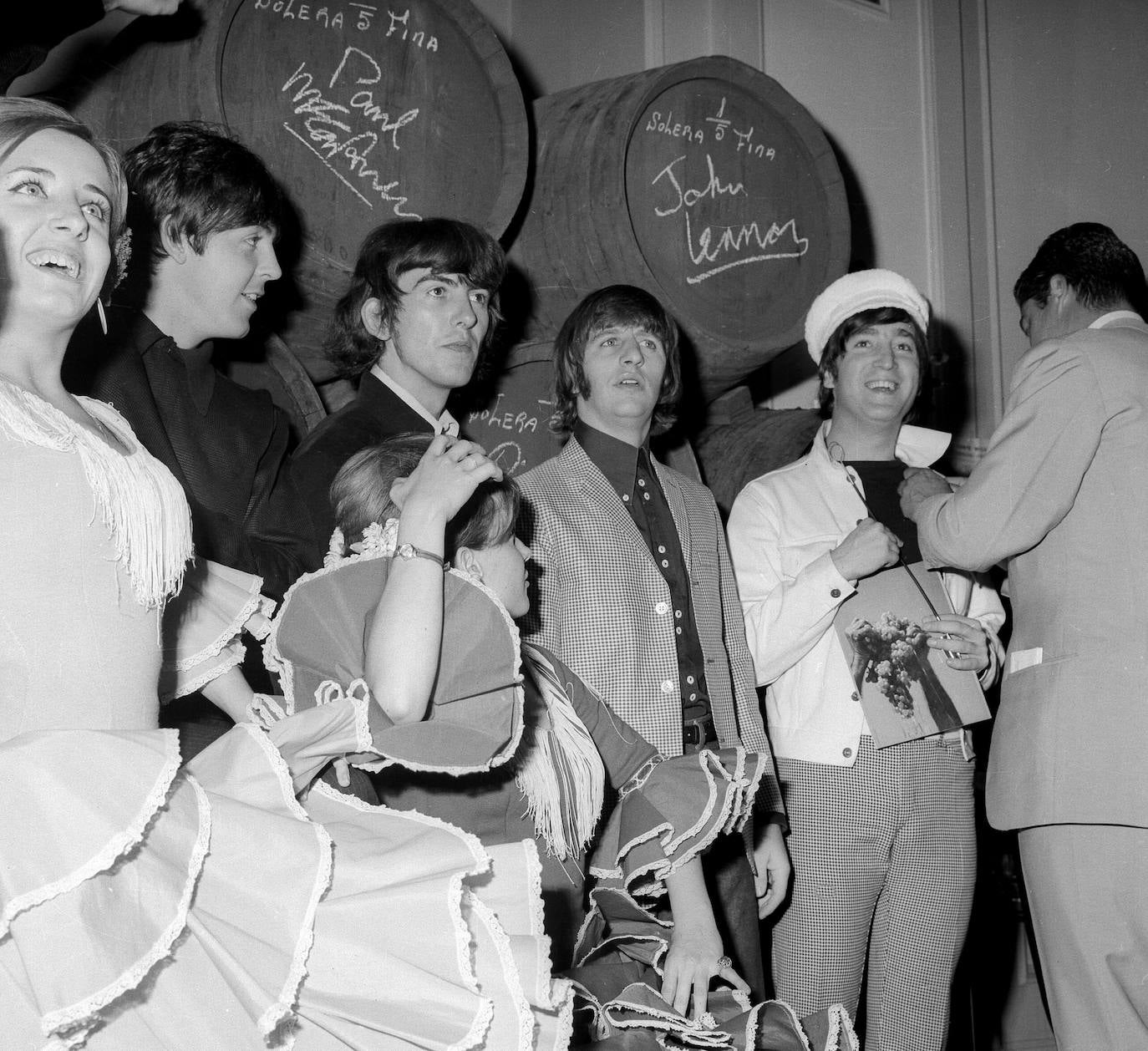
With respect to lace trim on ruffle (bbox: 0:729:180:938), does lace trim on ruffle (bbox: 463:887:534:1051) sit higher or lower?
lower

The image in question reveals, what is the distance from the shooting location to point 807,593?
92.0 inches

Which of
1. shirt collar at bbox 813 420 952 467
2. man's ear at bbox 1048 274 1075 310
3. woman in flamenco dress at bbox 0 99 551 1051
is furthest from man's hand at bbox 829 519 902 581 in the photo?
woman in flamenco dress at bbox 0 99 551 1051

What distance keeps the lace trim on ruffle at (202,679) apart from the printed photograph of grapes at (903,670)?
1.23 m

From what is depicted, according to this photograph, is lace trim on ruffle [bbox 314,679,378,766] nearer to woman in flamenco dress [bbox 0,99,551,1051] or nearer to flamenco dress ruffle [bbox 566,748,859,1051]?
woman in flamenco dress [bbox 0,99,551,1051]

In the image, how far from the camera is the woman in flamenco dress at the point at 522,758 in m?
1.33

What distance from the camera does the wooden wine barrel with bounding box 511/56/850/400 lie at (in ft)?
8.12

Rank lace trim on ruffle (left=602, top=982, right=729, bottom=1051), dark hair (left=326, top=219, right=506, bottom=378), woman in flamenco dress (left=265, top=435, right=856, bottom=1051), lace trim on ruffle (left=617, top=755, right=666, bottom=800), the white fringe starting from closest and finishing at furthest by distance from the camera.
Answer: woman in flamenco dress (left=265, top=435, right=856, bottom=1051), lace trim on ruffle (left=602, top=982, right=729, bottom=1051), the white fringe, lace trim on ruffle (left=617, top=755, right=666, bottom=800), dark hair (left=326, top=219, right=506, bottom=378)

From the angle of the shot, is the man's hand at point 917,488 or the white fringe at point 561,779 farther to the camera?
the man's hand at point 917,488

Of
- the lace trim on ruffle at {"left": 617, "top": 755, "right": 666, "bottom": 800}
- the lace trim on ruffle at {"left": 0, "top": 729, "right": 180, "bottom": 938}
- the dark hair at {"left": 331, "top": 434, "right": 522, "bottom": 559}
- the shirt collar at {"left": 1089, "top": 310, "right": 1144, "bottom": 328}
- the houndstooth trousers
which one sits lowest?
the houndstooth trousers

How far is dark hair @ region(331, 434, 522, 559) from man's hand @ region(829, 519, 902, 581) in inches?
35.5

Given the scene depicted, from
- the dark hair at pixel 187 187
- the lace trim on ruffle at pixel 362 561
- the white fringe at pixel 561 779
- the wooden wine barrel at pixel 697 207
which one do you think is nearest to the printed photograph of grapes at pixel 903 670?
the wooden wine barrel at pixel 697 207

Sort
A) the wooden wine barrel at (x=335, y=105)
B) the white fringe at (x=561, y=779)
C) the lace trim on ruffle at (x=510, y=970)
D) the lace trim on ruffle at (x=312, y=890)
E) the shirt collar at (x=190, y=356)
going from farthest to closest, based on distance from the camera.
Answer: the wooden wine barrel at (x=335, y=105) → the shirt collar at (x=190, y=356) → the white fringe at (x=561, y=779) → the lace trim on ruffle at (x=510, y=970) → the lace trim on ruffle at (x=312, y=890)

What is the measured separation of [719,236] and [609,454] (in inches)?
22.8

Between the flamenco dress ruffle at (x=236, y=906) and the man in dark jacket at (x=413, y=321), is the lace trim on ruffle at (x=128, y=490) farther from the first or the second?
the man in dark jacket at (x=413, y=321)
